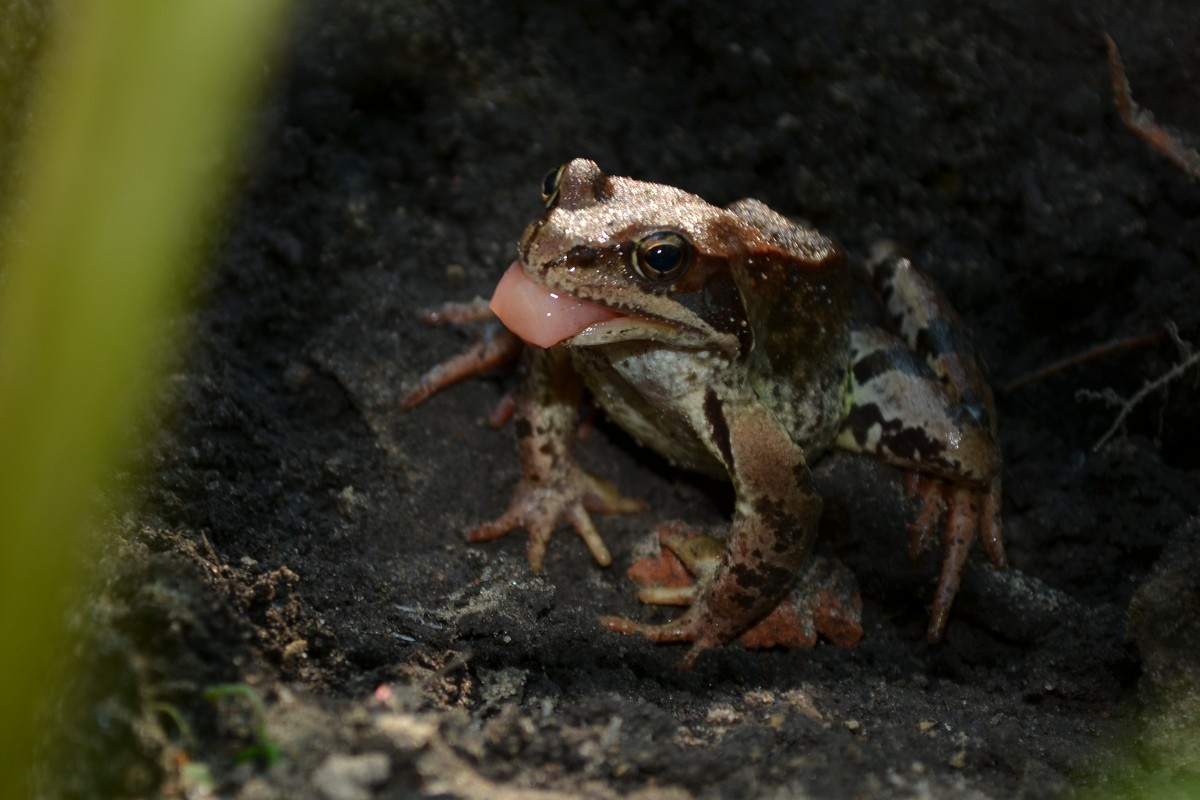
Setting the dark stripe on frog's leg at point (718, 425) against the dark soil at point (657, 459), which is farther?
the dark stripe on frog's leg at point (718, 425)

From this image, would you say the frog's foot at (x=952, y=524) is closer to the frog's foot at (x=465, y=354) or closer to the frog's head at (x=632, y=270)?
the frog's head at (x=632, y=270)

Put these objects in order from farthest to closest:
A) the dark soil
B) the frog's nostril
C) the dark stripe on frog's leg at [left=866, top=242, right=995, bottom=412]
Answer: the dark stripe on frog's leg at [left=866, top=242, right=995, bottom=412], the frog's nostril, the dark soil

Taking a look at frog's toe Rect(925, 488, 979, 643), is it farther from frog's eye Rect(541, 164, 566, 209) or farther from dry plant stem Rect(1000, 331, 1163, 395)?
frog's eye Rect(541, 164, 566, 209)

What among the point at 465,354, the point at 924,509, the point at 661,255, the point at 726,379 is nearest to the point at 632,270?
the point at 661,255

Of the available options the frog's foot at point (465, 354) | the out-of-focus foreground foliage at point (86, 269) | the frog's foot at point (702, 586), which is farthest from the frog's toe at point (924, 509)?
the out-of-focus foreground foliage at point (86, 269)

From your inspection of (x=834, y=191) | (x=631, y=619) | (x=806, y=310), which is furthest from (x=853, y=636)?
(x=834, y=191)

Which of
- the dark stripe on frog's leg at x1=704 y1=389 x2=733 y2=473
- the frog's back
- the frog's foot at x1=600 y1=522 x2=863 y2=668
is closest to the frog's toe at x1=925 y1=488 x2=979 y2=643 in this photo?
the frog's foot at x1=600 y1=522 x2=863 y2=668

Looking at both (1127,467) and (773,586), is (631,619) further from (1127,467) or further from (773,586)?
(1127,467)
